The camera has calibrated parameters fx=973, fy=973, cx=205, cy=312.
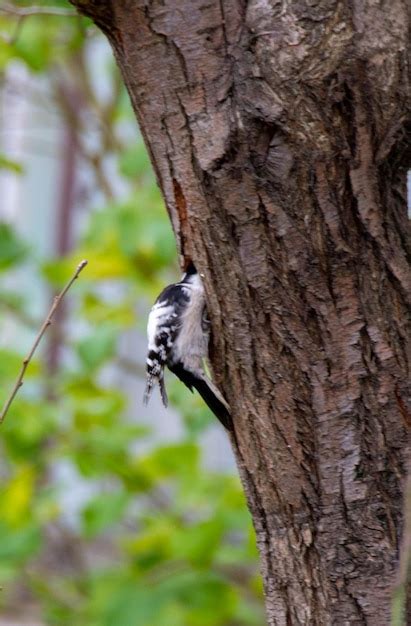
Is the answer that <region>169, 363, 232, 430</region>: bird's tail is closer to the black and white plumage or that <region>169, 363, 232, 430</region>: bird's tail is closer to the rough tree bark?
the black and white plumage

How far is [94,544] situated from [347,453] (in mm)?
5585

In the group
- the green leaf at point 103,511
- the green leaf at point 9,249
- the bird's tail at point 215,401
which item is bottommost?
the bird's tail at point 215,401

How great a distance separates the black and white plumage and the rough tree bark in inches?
8.8

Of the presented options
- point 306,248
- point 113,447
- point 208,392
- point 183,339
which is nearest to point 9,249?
point 113,447

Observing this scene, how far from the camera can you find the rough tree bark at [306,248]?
1977mm

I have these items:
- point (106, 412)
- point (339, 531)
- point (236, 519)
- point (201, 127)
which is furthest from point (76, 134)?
point (339, 531)

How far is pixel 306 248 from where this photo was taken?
2010mm

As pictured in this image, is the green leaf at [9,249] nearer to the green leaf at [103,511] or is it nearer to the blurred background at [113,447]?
the blurred background at [113,447]

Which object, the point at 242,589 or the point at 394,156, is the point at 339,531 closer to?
the point at 394,156

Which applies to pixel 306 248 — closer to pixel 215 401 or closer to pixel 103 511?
pixel 215 401

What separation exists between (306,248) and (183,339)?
0.92 m

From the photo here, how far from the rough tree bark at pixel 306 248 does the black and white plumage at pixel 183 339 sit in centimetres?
22

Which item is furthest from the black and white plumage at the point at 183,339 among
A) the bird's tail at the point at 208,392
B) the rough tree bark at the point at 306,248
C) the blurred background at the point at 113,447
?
the blurred background at the point at 113,447

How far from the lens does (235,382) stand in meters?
2.12
